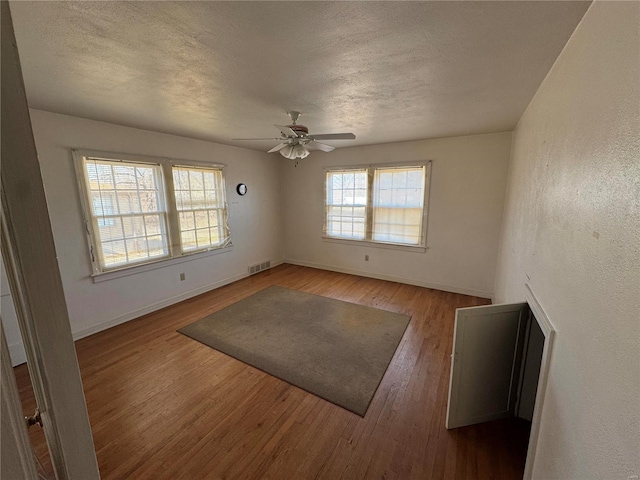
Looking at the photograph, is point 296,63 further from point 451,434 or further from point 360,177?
point 360,177

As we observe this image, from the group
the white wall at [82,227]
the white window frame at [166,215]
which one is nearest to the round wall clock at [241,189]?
the white wall at [82,227]

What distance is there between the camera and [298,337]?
303cm

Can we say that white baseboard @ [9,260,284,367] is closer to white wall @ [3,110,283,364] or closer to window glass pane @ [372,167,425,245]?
white wall @ [3,110,283,364]

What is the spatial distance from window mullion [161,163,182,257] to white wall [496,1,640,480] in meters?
4.16

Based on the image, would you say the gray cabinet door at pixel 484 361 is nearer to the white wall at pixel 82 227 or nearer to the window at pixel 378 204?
the window at pixel 378 204

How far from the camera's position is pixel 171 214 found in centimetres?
385

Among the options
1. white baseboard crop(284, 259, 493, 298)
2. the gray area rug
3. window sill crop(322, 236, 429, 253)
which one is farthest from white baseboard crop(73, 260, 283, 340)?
window sill crop(322, 236, 429, 253)

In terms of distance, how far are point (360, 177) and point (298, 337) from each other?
314cm

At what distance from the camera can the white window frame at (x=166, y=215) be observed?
2980mm

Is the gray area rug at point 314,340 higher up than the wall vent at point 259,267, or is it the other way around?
the wall vent at point 259,267

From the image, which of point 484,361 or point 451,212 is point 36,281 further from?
point 451,212

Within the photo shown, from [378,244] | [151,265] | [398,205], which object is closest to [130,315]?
[151,265]

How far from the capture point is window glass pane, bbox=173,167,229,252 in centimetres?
400

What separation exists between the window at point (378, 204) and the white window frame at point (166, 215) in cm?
207
